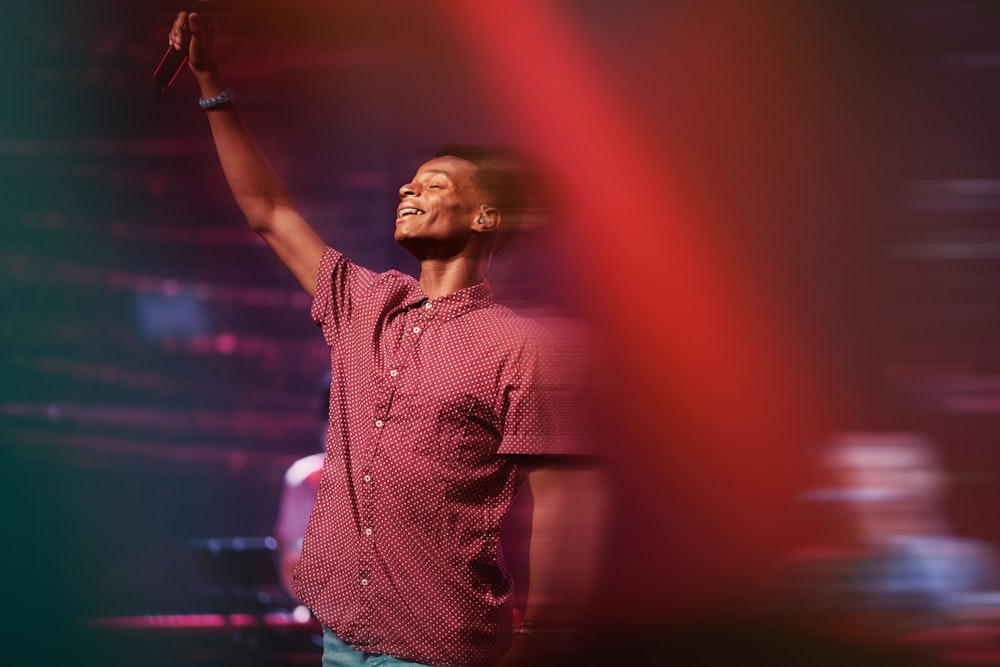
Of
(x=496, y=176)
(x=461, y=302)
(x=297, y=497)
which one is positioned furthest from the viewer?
(x=297, y=497)

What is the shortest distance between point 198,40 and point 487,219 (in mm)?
621

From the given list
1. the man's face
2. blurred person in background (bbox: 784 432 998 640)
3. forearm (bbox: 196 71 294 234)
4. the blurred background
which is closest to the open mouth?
the man's face

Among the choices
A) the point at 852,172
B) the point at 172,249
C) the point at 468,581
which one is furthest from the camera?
the point at 172,249

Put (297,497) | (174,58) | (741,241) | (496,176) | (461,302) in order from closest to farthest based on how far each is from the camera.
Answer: (461,302) < (496,176) < (174,58) < (741,241) < (297,497)

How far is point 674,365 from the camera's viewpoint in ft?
6.67

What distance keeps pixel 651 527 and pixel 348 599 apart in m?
0.78

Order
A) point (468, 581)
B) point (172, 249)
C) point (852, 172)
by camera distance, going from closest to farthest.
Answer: point (468, 581)
point (852, 172)
point (172, 249)

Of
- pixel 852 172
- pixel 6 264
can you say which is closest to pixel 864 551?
pixel 852 172

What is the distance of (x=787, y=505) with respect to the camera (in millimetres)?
2035

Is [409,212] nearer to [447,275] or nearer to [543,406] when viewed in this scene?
[447,275]

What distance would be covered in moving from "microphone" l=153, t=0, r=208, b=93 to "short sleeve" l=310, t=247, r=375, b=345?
19.0 inches

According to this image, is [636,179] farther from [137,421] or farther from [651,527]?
[137,421]

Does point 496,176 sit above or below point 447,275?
above

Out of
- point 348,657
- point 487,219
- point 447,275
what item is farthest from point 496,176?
point 348,657
